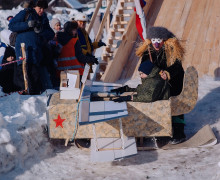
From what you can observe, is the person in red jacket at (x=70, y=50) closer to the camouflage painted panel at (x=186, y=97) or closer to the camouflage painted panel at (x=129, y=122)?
the camouflage painted panel at (x=129, y=122)

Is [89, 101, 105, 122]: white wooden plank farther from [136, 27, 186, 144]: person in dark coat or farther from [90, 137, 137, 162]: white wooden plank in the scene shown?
[136, 27, 186, 144]: person in dark coat

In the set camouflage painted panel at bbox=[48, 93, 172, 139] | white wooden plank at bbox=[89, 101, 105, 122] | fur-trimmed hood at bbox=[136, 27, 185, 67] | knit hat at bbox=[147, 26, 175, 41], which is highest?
knit hat at bbox=[147, 26, 175, 41]

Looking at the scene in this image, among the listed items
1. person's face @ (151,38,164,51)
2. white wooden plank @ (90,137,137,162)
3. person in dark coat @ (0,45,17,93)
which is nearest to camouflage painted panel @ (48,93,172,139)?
white wooden plank @ (90,137,137,162)

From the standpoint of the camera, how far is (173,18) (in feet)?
26.7

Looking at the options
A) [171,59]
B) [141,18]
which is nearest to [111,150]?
[171,59]

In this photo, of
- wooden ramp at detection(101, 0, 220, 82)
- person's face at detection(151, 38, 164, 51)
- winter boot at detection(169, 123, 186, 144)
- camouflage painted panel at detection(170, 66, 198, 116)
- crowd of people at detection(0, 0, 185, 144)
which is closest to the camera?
crowd of people at detection(0, 0, 185, 144)

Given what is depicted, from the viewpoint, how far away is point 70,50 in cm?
574

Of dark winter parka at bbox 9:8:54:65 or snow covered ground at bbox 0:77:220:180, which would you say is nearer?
snow covered ground at bbox 0:77:220:180

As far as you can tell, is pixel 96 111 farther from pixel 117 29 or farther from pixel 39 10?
pixel 117 29

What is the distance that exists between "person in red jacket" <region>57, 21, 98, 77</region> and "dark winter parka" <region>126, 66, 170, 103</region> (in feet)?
5.67

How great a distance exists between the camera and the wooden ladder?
7.86 meters

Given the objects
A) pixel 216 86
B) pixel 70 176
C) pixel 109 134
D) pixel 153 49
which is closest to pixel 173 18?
pixel 216 86

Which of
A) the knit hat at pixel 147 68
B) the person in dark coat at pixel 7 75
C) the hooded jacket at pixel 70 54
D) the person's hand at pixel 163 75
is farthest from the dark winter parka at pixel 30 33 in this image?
the person's hand at pixel 163 75

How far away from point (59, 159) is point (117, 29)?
4660mm
